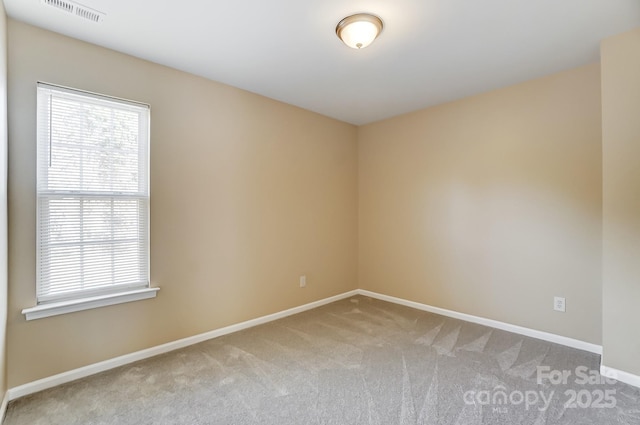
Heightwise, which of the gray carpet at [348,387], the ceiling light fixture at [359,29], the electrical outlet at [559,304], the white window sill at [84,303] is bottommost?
the gray carpet at [348,387]

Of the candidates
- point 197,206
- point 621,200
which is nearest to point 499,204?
point 621,200

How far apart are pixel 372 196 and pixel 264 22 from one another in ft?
9.12

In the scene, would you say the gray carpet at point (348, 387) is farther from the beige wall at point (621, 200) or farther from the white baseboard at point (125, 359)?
the beige wall at point (621, 200)

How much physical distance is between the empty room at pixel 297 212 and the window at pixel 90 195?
0.05 feet

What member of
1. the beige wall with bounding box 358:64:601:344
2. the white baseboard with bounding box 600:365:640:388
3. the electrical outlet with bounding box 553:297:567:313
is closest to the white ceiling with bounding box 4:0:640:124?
the beige wall with bounding box 358:64:601:344

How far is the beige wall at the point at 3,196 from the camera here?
1842 millimetres

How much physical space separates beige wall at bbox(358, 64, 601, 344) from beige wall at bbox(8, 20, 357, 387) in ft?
2.60

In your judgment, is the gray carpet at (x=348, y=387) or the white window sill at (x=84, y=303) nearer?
the gray carpet at (x=348, y=387)

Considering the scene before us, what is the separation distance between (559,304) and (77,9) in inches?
177

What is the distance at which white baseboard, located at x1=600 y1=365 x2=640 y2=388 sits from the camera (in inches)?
83.7

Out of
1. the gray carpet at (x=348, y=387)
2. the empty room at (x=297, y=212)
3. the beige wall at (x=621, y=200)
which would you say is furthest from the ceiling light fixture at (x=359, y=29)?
the gray carpet at (x=348, y=387)

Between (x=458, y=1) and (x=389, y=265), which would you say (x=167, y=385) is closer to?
(x=389, y=265)

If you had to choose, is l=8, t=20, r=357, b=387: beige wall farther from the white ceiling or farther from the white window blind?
the white ceiling

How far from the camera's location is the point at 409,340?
291cm
